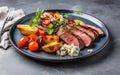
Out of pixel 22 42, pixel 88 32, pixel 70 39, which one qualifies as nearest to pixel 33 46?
pixel 22 42

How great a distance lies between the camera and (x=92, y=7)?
5.95ft

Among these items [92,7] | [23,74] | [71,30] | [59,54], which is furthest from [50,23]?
[92,7]

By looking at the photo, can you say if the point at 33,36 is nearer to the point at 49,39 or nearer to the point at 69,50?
the point at 49,39

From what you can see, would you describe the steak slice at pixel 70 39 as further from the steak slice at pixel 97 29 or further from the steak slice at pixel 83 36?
the steak slice at pixel 97 29

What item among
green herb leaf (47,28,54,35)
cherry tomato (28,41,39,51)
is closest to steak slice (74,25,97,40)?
green herb leaf (47,28,54,35)

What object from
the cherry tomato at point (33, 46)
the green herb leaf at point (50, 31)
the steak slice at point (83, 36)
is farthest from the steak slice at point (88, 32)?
the cherry tomato at point (33, 46)

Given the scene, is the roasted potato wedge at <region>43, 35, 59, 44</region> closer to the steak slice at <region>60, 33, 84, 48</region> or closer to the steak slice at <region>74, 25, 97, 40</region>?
the steak slice at <region>60, 33, 84, 48</region>

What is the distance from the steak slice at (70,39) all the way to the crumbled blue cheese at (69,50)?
42mm

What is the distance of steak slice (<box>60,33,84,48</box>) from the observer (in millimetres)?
1320

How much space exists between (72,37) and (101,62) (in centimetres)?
17

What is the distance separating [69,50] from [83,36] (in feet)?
0.45

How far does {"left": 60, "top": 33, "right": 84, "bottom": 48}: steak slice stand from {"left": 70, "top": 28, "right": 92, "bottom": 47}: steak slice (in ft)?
0.10

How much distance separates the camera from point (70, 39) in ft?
4.41

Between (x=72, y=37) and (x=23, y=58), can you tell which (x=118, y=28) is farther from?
(x=23, y=58)
